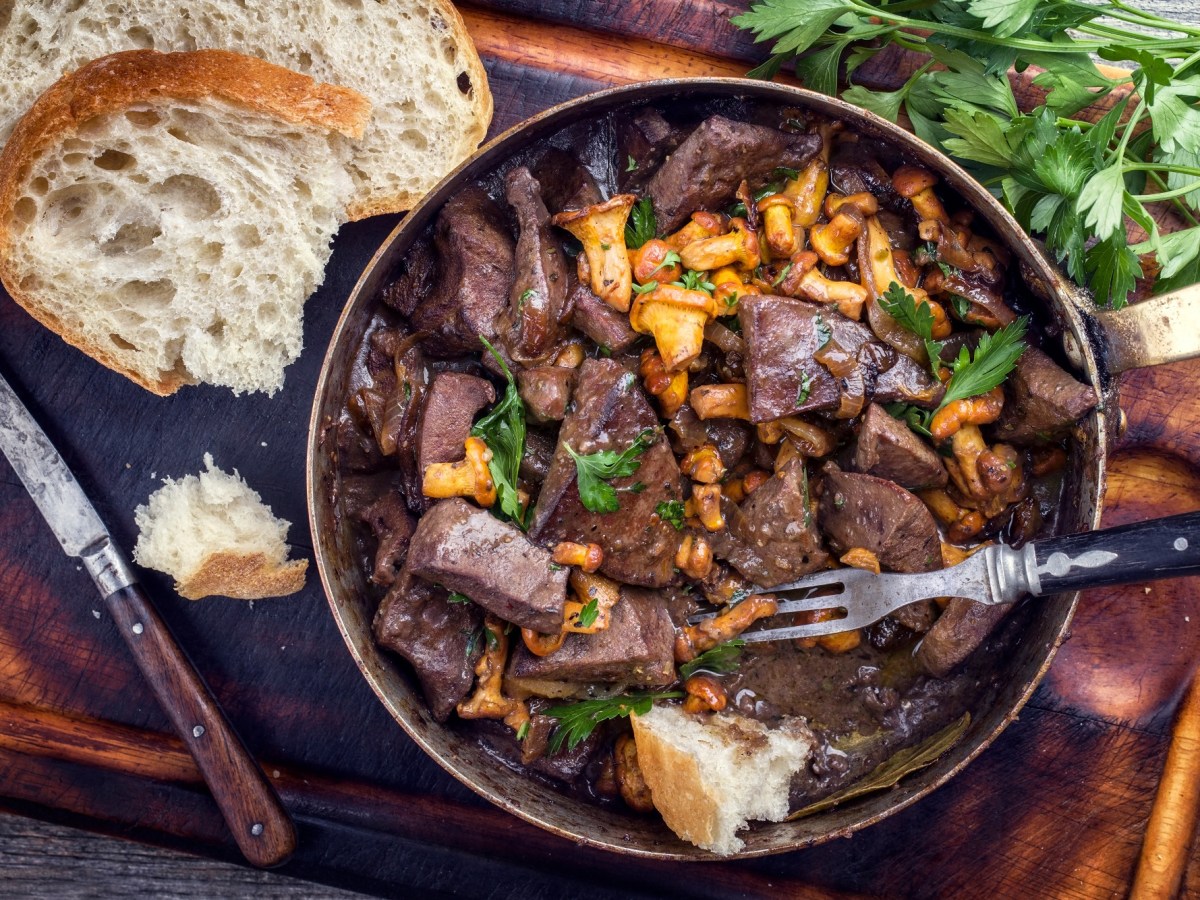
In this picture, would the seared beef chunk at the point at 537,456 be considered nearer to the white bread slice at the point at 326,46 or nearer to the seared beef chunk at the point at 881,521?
the seared beef chunk at the point at 881,521

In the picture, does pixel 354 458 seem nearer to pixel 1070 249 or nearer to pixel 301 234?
pixel 301 234

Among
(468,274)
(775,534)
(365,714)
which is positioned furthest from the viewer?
(365,714)

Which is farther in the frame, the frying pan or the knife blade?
the knife blade

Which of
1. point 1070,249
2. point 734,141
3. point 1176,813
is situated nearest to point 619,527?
point 734,141

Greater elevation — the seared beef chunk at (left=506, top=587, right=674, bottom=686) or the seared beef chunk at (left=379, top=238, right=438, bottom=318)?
the seared beef chunk at (left=379, top=238, right=438, bottom=318)

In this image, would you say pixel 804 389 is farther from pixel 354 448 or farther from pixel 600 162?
pixel 354 448

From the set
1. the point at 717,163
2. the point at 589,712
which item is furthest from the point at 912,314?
the point at 589,712

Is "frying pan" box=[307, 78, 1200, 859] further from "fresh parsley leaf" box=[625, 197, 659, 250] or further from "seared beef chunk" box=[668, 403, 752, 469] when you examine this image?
"seared beef chunk" box=[668, 403, 752, 469]

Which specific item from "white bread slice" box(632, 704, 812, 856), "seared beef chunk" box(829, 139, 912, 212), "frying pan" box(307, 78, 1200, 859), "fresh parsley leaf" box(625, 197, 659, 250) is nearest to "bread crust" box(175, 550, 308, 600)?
"frying pan" box(307, 78, 1200, 859)
